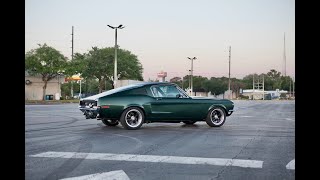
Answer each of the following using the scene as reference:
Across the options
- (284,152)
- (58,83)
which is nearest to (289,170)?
(284,152)

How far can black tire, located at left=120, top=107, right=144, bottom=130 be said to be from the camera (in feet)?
37.9

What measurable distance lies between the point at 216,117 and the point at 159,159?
22.2ft

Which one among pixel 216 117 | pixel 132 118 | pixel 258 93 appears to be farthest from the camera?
pixel 258 93

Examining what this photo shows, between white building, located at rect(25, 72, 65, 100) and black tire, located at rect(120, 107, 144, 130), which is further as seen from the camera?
white building, located at rect(25, 72, 65, 100)

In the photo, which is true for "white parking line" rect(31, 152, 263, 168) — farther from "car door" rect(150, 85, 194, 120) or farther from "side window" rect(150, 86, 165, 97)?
"side window" rect(150, 86, 165, 97)

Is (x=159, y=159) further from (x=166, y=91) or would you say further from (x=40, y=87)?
(x=40, y=87)

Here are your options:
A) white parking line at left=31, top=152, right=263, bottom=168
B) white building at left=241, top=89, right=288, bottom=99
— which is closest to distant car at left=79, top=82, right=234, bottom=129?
white parking line at left=31, top=152, right=263, bottom=168

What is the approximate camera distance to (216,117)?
1293 cm

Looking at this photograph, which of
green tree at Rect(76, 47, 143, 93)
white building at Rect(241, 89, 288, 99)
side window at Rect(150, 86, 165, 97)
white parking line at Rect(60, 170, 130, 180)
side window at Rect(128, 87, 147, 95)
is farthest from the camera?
white building at Rect(241, 89, 288, 99)

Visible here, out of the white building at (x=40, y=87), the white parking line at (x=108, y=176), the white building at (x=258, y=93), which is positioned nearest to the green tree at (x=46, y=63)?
the white building at (x=40, y=87)

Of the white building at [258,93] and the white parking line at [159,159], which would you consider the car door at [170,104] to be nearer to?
the white parking line at [159,159]

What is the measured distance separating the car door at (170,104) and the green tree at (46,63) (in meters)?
43.2

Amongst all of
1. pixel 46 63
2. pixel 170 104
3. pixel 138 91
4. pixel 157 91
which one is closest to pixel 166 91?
pixel 157 91
